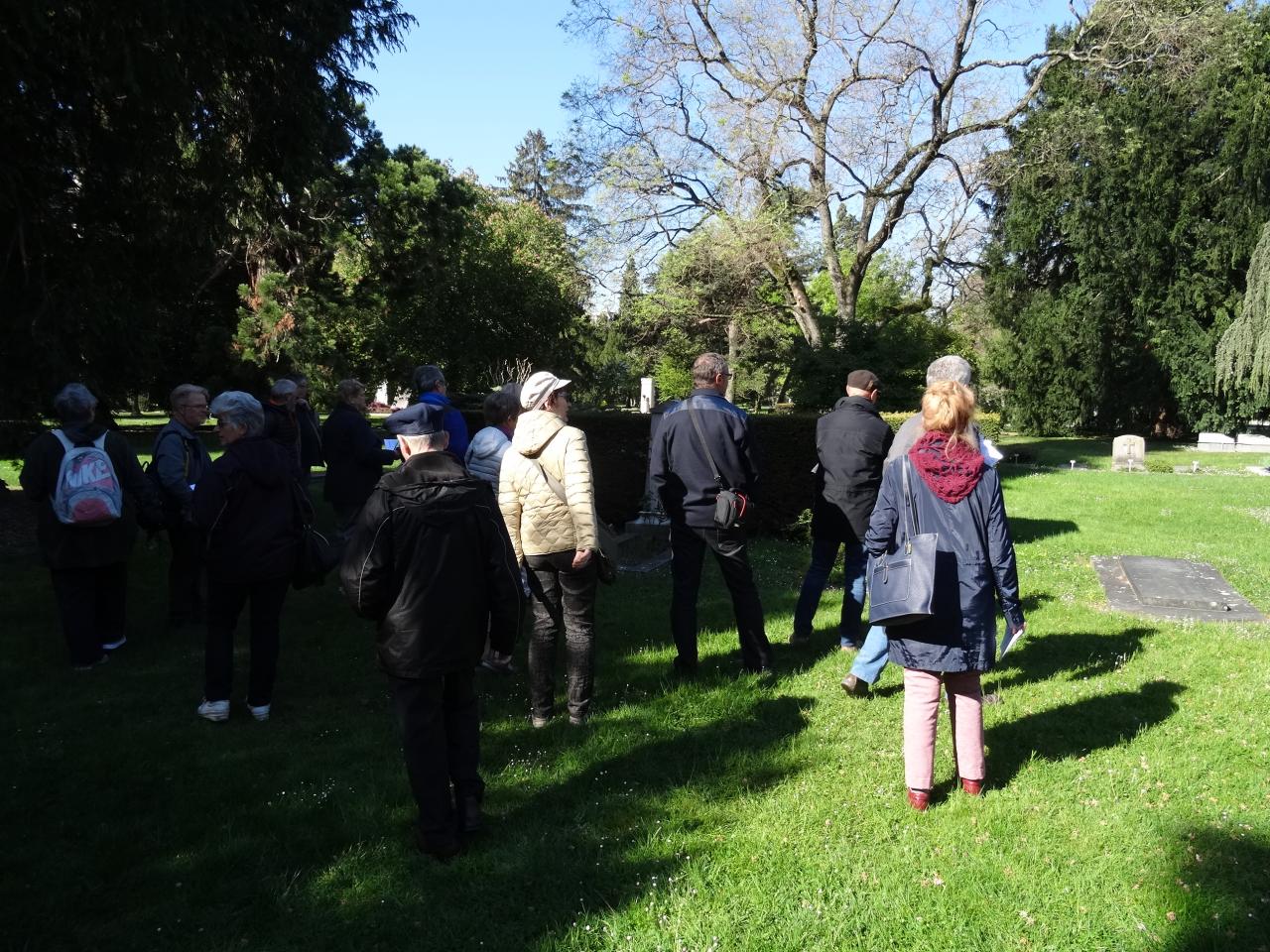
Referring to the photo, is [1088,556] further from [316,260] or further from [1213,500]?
[316,260]

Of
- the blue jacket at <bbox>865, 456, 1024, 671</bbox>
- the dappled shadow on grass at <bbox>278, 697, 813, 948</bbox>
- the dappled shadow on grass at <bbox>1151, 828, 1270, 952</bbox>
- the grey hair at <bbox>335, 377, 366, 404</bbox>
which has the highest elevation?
the grey hair at <bbox>335, 377, 366, 404</bbox>

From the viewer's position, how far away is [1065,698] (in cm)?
504

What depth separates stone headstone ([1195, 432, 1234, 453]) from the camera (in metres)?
28.9

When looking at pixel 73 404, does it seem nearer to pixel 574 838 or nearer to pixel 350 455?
pixel 350 455

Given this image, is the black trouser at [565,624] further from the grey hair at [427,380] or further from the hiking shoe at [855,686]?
the grey hair at [427,380]

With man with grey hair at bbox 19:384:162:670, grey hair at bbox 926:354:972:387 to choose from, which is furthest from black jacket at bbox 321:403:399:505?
grey hair at bbox 926:354:972:387

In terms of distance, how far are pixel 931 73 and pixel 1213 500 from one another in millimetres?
13169

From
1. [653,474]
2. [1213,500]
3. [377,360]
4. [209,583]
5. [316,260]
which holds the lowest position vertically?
[1213,500]

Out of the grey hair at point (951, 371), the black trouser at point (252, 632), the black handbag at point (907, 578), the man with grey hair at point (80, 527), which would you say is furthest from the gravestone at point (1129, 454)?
the man with grey hair at point (80, 527)

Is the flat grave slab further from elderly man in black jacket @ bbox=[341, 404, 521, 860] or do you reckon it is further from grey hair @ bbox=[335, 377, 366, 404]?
grey hair @ bbox=[335, 377, 366, 404]

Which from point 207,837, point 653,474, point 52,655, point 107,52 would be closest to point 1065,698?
point 653,474

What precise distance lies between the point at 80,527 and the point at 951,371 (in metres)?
5.17

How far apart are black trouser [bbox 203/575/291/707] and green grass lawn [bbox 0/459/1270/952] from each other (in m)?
0.21

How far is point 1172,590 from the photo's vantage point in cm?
747
